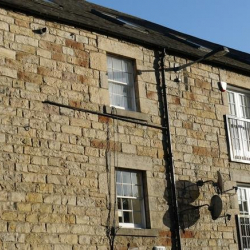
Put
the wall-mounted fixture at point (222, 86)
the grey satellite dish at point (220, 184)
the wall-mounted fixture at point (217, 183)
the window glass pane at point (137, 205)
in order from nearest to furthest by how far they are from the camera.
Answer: the window glass pane at point (137, 205)
the wall-mounted fixture at point (217, 183)
the grey satellite dish at point (220, 184)
the wall-mounted fixture at point (222, 86)

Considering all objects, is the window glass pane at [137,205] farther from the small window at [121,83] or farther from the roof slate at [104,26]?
the roof slate at [104,26]

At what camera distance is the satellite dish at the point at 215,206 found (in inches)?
539

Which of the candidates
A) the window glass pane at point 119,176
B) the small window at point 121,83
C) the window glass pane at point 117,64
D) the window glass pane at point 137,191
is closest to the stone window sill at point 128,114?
the small window at point 121,83

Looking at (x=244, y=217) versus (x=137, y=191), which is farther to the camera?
(x=244, y=217)

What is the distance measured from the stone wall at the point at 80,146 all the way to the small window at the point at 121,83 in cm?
20

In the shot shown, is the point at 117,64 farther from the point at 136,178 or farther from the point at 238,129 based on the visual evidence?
the point at 238,129

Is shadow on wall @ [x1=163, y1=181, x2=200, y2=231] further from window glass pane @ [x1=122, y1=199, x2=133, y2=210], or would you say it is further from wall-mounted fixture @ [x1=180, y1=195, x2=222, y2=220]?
window glass pane @ [x1=122, y1=199, x2=133, y2=210]

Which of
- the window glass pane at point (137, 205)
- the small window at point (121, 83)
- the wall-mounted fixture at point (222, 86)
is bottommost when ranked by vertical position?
the window glass pane at point (137, 205)

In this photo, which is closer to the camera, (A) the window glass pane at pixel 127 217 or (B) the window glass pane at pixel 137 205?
(A) the window glass pane at pixel 127 217

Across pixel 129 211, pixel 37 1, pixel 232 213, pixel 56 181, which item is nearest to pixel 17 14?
pixel 37 1

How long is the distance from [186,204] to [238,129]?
2998 mm

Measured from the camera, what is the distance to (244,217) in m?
14.9

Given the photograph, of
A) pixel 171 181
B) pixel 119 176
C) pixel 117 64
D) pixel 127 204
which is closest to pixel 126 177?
pixel 119 176

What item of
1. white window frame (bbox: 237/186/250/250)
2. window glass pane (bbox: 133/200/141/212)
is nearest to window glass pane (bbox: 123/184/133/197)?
window glass pane (bbox: 133/200/141/212)
